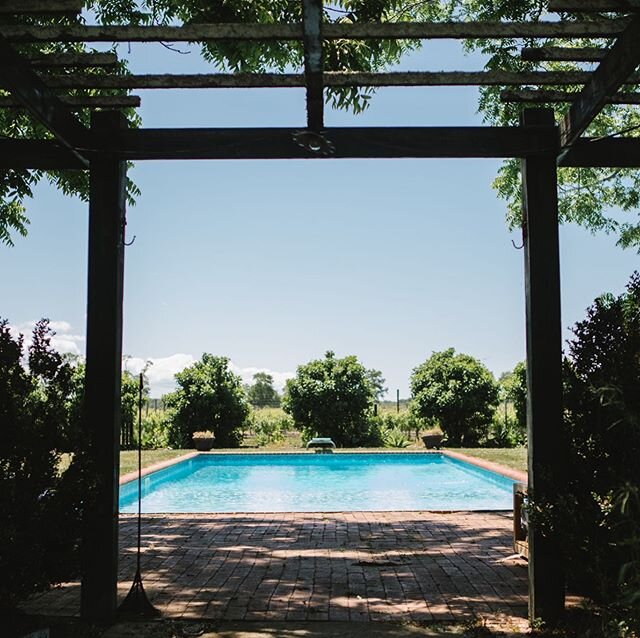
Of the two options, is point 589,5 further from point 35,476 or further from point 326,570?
point 326,570

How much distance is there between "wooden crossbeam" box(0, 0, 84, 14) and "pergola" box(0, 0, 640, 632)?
560 millimetres

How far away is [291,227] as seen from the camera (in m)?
32.1

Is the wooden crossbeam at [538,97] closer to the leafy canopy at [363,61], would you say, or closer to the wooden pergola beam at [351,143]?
the wooden pergola beam at [351,143]

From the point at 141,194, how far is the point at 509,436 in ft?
Answer: 47.2

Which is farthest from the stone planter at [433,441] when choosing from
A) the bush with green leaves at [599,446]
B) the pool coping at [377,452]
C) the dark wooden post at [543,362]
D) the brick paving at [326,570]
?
the dark wooden post at [543,362]

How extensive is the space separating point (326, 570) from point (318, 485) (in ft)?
31.7

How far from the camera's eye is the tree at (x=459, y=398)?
19.2m

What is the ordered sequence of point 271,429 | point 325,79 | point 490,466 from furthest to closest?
point 271,429 → point 490,466 → point 325,79

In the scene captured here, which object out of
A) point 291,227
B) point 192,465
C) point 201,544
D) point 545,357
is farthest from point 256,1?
point 291,227

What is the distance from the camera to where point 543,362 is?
4.41 m

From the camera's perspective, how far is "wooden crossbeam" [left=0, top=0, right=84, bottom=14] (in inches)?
132

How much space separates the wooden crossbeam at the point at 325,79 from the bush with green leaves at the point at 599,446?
1.43 meters

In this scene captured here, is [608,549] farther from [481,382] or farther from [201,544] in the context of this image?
[481,382]

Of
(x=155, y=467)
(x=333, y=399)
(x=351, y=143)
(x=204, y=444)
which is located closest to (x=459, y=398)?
(x=333, y=399)
